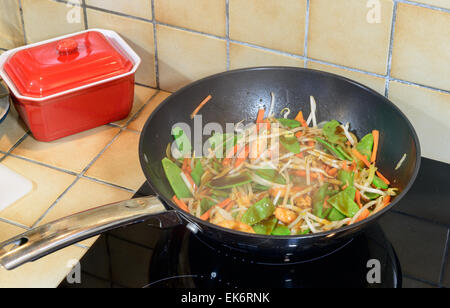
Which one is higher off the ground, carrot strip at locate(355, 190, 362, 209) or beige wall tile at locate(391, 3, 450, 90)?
beige wall tile at locate(391, 3, 450, 90)

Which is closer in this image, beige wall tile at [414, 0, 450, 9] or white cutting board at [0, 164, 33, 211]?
beige wall tile at [414, 0, 450, 9]

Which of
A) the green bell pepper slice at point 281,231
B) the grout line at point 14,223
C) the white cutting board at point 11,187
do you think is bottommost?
the grout line at point 14,223

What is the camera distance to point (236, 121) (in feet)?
4.13

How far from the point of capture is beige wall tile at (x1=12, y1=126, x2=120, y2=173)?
4.09 feet

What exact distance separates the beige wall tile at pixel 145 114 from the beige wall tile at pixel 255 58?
0.68ft

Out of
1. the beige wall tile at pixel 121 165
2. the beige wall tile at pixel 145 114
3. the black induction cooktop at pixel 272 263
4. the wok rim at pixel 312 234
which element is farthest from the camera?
the beige wall tile at pixel 145 114

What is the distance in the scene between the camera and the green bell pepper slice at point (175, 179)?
109 centimetres

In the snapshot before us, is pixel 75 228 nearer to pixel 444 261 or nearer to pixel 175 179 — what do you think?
pixel 175 179

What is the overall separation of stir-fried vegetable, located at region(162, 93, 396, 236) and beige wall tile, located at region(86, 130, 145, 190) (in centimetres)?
10

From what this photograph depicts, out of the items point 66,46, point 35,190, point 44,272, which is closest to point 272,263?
point 44,272

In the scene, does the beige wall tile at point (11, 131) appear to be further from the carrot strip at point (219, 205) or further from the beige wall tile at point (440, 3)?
the beige wall tile at point (440, 3)

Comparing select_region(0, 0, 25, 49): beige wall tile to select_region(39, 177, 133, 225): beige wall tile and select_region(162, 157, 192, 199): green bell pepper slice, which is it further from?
select_region(162, 157, 192, 199): green bell pepper slice

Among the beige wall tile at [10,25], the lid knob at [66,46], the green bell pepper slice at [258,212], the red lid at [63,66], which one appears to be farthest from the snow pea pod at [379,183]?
the beige wall tile at [10,25]

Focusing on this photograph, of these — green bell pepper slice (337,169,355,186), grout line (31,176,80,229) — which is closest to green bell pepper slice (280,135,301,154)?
green bell pepper slice (337,169,355,186)
